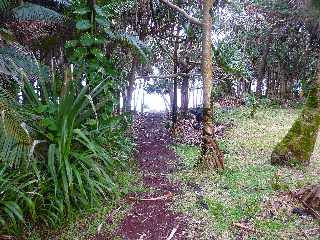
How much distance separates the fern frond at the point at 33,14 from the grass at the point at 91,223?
10.8 ft

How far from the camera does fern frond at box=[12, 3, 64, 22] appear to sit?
712cm

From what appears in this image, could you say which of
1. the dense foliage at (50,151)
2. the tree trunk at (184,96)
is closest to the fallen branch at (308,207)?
the dense foliage at (50,151)

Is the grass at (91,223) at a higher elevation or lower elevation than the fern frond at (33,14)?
lower

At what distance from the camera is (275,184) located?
5488 mm

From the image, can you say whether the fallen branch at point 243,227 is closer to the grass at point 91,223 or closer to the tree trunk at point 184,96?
the grass at point 91,223

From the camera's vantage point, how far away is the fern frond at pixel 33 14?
7121 mm

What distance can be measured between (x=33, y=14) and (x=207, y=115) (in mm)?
3240

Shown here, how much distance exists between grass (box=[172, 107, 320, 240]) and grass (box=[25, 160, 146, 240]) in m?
0.71

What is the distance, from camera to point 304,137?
261 inches

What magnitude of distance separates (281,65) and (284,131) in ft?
26.1

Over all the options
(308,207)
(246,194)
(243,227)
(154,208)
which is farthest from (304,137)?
(154,208)

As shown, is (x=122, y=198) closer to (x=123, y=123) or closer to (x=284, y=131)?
(x=123, y=123)

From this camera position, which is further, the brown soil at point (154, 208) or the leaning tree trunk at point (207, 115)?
the leaning tree trunk at point (207, 115)

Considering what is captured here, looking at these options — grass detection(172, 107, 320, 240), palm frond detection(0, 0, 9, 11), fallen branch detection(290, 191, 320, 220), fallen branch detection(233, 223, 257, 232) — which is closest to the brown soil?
grass detection(172, 107, 320, 240)
